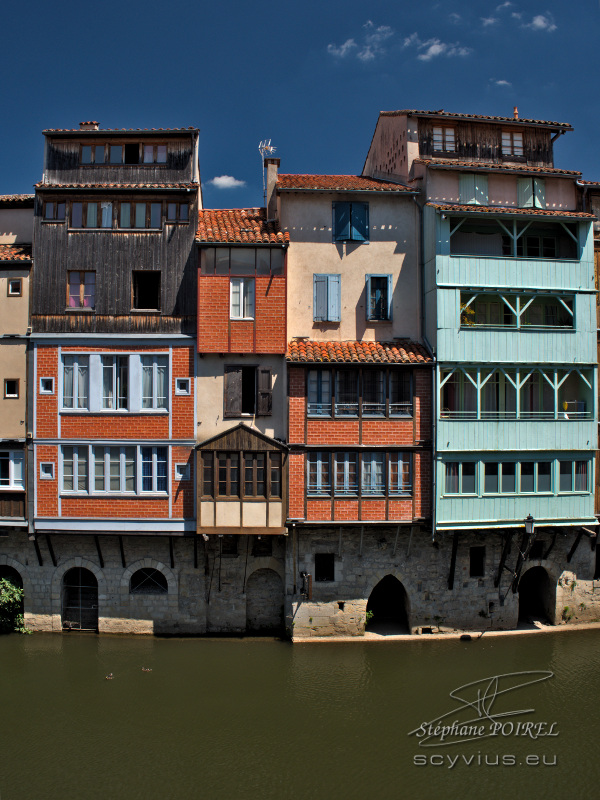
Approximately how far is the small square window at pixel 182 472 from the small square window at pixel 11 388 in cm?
717

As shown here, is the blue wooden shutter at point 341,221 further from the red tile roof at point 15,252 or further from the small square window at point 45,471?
the small square window at point 45,471

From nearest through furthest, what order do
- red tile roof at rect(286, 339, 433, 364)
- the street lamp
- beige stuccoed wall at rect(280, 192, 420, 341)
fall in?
1. red tile roof at rect(286, 339, 433, 364)
2. the street lamp
3. beige stuccoed wall at rect(280, 192, 420, 341)

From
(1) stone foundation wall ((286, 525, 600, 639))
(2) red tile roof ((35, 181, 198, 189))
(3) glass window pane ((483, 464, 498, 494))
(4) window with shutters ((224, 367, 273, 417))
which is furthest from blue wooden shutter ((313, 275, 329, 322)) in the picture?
(3) glass window pane ((483, 464, 498, 494))

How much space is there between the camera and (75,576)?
25.0 m

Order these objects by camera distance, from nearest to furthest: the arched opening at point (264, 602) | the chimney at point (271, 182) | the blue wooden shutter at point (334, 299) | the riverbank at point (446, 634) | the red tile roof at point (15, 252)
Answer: the riverbank at point (446, 634) → the red tile roof at point (15, 252) → the blue wooden shutter at point (334, 299) → the arched opening at point (264, 602) → the chimney at point (271, 182)

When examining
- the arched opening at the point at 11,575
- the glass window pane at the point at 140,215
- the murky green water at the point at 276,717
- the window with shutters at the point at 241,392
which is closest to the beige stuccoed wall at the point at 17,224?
the glass window pane at the point at 140,215

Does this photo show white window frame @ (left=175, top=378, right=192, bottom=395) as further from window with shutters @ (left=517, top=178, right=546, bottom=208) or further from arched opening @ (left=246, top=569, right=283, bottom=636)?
window with shutters @ (left=517, top=178, right=546, bottom=208)

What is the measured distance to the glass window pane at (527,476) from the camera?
950 inches

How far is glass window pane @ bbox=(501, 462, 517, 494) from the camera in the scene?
24.0 metres

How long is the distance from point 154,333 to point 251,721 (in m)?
14.4

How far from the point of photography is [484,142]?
86.6 feet

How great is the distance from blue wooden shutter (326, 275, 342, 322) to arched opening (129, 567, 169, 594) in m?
12.8

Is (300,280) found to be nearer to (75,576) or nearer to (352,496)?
(352,496)

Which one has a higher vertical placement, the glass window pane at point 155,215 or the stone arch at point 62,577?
the glass window pane at point 155,215
